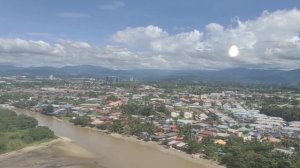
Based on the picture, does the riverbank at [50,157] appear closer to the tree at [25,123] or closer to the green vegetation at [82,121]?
the tree at [25,123]

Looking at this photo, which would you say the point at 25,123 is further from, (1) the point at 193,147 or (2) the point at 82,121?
(1) the point at 193,147

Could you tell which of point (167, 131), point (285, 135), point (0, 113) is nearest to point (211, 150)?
point (167, 131)

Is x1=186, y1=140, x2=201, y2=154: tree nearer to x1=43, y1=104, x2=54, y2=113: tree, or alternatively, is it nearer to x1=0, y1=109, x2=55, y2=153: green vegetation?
x1=0, y1=109, x2=55, y2=153: green vegetation

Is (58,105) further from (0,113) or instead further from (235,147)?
(235,147)

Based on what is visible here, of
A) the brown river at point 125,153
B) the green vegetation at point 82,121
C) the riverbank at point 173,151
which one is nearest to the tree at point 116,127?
the riverbank at point 173,151

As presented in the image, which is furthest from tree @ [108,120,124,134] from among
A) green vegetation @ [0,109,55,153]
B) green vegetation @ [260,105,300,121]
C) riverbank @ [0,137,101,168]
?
green vegetation @ [260,105,300,121]

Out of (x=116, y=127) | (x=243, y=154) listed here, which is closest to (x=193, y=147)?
(x=243, y=154)
